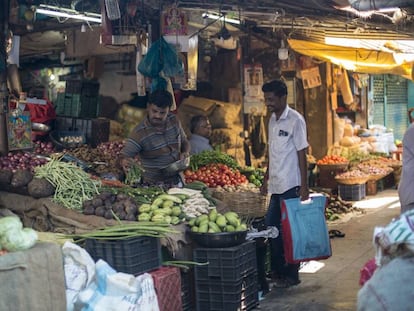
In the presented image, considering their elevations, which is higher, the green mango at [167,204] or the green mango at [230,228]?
the green mango at [167,204]

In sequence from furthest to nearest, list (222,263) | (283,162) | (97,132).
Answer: (97,132)
(283,162)
(222,263)

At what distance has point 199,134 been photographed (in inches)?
435

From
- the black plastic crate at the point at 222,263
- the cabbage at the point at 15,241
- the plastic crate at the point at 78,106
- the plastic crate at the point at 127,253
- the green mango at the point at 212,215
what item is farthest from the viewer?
the plastic crate at the point at 78,106

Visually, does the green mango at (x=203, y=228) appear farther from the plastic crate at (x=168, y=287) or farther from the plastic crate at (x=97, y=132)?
the plastic crate at (x=97, y=132)

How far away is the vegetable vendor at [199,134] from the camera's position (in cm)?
1091

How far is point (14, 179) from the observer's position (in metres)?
7.10

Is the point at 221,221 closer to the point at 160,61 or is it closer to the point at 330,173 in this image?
the point at 160,61

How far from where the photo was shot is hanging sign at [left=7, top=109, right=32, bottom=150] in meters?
8.60

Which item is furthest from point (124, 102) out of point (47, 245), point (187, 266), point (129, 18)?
point (47, 245)

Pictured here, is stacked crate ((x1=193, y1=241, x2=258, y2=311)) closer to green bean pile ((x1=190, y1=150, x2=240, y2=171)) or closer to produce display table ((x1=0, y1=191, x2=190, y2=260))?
produce display table ((x1=0, y1=191, x2=190, y2=260))

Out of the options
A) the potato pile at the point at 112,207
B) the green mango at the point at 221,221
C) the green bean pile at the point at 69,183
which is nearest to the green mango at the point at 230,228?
the green mango at the point at 221,221

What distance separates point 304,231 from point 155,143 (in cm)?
197

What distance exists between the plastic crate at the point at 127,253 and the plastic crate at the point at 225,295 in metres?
0.69

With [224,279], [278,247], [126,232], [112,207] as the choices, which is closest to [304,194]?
[278,247]
